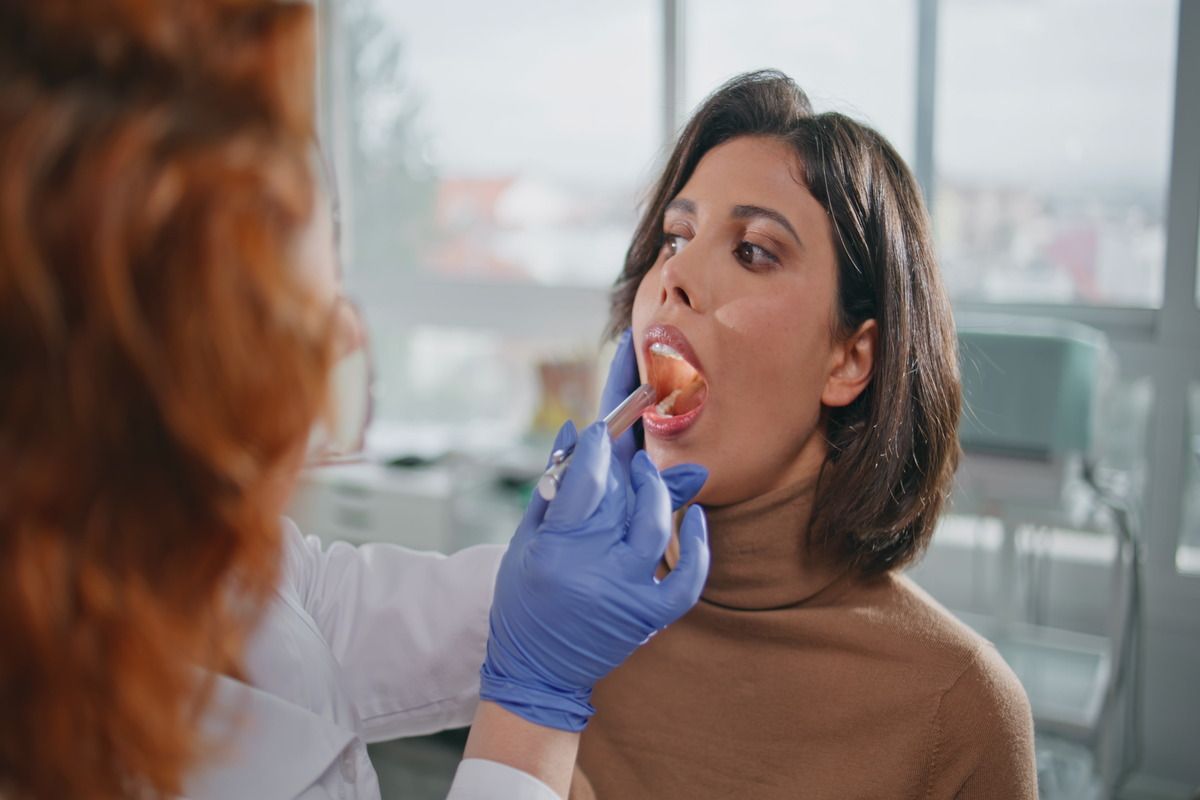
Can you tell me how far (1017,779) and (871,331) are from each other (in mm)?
486

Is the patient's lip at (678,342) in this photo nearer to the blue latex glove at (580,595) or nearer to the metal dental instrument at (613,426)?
the metal dental instrument at (613,426)

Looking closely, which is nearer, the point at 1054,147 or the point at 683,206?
the point at 683,206

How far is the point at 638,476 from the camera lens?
97cm

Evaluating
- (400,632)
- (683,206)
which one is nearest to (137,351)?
(400,632)

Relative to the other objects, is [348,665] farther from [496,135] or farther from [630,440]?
[496,135]

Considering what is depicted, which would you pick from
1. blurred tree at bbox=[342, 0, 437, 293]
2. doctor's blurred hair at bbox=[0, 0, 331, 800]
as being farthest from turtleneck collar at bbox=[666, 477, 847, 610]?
blurred tree at bbox=[342, 0, 437, 293]

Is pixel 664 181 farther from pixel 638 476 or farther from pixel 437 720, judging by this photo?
pixel 437 720

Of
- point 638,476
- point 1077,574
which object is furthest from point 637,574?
point 1077,574

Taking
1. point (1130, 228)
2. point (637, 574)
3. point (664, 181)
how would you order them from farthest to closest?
point (1130, 228) → point (664, 181) → point (637, 574)

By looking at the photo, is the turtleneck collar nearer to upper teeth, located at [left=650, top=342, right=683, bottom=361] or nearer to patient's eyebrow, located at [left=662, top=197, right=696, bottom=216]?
upper teeth, located at [left=650, top=342, right=683, bottom=361]

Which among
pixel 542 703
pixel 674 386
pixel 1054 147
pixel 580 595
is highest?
pixel 1054 147

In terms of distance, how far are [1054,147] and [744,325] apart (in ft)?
5.91

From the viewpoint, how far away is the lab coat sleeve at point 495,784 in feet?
2.66

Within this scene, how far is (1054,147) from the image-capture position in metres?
2.50
